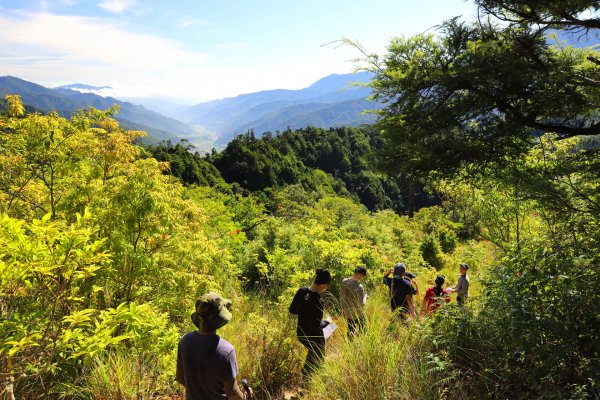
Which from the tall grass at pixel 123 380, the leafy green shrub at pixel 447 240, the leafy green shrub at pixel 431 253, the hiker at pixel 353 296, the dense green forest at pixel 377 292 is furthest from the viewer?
the leafy green shrub at pixel 447 240

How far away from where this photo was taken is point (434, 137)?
475 cm

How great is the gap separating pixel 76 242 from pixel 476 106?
465cm

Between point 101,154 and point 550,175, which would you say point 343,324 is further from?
point 101,154

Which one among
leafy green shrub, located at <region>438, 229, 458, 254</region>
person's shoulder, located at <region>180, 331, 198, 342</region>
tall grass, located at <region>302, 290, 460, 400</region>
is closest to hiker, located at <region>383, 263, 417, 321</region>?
tall grass, located at <region>302, 290, 460, 400</region>

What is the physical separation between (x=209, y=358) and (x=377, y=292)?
17.7ft

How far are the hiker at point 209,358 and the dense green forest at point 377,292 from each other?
489 mm

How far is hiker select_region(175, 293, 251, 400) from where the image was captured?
2564 mm

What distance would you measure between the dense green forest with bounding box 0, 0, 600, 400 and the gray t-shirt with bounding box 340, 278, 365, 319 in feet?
1.33

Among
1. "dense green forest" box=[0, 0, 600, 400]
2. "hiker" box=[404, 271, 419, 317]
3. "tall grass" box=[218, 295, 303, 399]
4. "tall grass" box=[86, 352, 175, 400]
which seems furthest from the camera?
"hiker" box=[404, 271, 419, 317]

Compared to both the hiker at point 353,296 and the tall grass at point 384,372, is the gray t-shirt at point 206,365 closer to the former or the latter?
the tall grass at point 384,372

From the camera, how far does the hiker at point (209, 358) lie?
2564 mm

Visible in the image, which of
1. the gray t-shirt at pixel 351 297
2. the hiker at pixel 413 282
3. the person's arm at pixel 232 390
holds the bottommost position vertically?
the hiker at pixel 413 282

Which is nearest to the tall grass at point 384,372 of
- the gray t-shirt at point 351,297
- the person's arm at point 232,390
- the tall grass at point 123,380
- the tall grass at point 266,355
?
the tall grass at point 266,355

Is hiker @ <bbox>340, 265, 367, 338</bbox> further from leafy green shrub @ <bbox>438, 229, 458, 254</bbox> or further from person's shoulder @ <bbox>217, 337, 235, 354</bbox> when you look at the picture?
leafy green shrub @ <bbox>438, 229, 458, 254</bbox>
